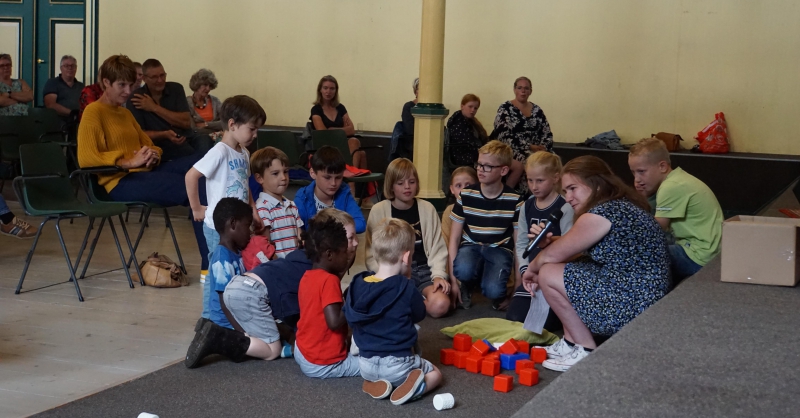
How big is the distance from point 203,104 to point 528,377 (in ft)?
18.1

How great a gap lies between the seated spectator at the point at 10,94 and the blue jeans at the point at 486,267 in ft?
19.9

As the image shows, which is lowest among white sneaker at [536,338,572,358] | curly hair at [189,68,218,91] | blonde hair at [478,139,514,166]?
white sneaker at [536,338,572,358]

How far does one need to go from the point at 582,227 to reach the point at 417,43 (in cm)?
674

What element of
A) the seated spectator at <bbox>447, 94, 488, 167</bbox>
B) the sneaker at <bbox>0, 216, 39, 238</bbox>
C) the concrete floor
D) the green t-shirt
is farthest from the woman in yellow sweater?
the seated spectator at <bbox>447, 94, 488, 167</bbox>

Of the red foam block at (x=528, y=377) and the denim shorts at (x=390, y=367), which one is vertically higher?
the denim shorts at (x=390, y=367)

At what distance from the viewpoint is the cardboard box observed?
355cm

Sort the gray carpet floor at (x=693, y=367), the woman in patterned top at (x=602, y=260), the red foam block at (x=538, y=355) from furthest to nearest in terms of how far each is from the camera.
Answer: the red foam block at (x=538, y=355) → the woman in patterned top at (x=602, y=260) → the gray carpet floor at (x=693, y=367)

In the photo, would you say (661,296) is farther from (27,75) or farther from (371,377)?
(27,75)

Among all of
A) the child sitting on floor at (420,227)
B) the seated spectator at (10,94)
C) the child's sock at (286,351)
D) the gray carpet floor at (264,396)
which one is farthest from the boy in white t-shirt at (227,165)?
the seated spectator at (10,94)

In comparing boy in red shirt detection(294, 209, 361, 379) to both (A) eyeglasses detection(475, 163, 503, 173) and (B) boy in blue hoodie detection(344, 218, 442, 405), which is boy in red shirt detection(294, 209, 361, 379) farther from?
(A) eyeglasses detection(475, 163, 503, 173)

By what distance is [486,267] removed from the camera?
4.78 m

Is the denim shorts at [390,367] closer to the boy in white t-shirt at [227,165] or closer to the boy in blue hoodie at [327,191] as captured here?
the boy in blue hoodie at [327,191]

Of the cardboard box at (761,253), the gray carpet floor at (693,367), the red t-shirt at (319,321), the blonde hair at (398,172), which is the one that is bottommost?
the red t-shirt at (319,321)

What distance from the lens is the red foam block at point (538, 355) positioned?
382 centimetres
